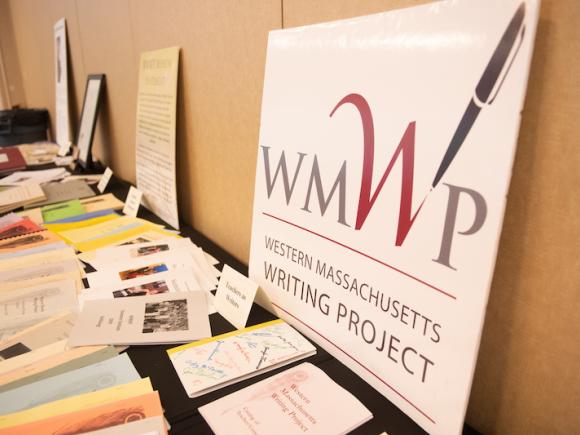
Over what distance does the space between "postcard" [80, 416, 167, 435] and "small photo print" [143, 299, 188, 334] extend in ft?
0.89

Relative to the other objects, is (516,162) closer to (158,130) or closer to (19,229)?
(158,130)

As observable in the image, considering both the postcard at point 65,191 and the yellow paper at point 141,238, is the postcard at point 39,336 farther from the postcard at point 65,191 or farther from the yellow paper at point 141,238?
the postcard at point 65,191

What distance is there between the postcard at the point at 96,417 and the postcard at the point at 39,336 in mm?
242

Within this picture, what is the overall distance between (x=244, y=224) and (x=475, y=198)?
796 mm

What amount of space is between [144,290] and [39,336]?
249 mm

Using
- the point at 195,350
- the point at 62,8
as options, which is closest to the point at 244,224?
the point at 195,350

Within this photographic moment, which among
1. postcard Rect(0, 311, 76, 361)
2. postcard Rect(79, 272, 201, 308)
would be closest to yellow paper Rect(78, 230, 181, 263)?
postcard Rect(79, 272, 201, 308)

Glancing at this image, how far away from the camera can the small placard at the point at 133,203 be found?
5.29 feet

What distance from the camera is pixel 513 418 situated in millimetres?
637

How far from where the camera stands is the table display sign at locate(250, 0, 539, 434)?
19.8 inches

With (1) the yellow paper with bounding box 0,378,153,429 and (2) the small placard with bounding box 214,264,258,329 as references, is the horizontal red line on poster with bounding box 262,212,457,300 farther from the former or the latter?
(1) the yellow paper with bounding box 0,378,153,429

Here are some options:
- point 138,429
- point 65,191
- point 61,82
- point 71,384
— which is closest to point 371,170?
point 138,429

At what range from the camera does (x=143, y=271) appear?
114cm

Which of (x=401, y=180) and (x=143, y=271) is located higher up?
(x=401, y=180)
